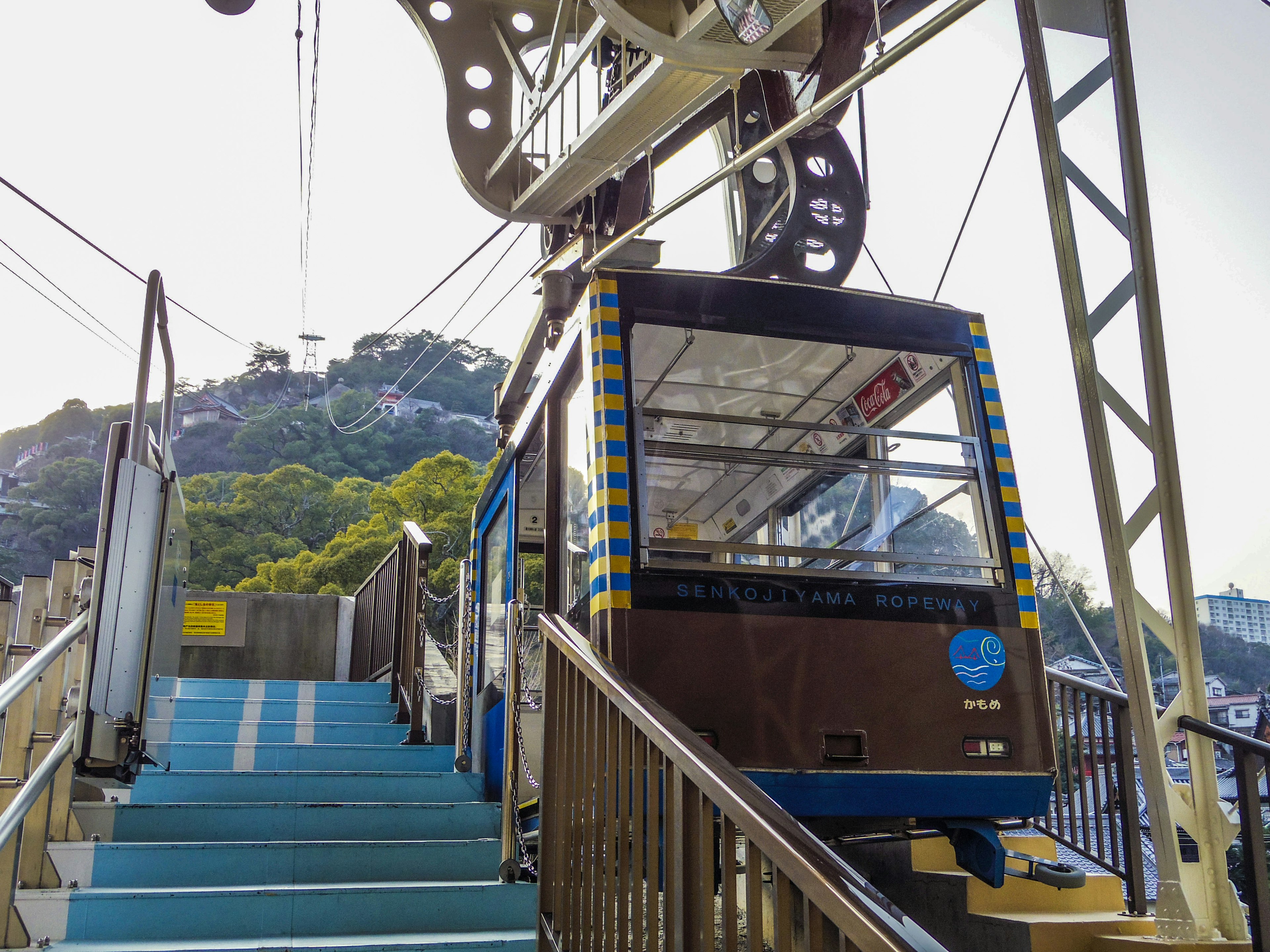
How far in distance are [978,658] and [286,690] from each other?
237 inches

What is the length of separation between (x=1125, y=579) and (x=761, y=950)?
9.82 ft

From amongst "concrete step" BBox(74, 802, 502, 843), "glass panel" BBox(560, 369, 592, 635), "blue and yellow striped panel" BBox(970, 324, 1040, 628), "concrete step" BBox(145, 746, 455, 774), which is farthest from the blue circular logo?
"concrete step" BBox(145, 746, 455, 774)

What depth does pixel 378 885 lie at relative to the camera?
4219mm

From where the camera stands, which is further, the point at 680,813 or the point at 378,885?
the point at 378,885

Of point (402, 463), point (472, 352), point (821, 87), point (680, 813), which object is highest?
point (472, 352)

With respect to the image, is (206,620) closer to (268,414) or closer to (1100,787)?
(1100,787)

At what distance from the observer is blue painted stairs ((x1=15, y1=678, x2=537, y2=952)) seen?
375 centimetres

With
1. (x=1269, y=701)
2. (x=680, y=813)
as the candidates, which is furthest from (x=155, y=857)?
(x=1269, y=701)

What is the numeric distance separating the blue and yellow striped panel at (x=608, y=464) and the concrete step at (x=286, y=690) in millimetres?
4952

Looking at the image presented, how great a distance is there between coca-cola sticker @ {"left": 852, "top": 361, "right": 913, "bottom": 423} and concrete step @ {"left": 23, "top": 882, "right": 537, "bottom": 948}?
2.57m

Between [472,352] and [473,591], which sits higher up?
[472,352]

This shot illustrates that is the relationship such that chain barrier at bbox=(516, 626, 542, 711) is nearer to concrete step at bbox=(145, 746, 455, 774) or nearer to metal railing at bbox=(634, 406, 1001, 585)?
concrete step at bbox=(145, 746, 455, 774)

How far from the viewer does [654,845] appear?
243cm

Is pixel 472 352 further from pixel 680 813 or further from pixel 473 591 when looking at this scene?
pixel 680 813
